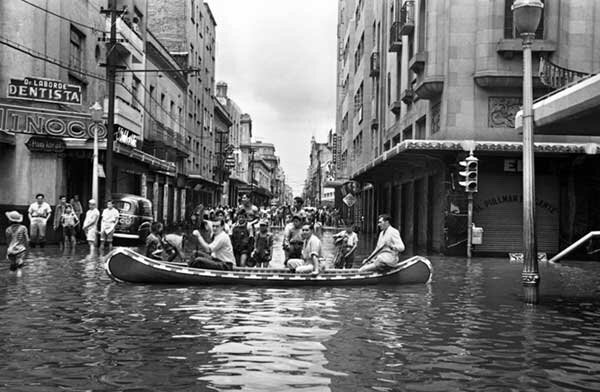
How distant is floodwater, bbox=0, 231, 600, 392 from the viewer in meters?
6.45

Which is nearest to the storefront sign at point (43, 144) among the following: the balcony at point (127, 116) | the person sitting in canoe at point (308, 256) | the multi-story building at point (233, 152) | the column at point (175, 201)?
the balcony at point (127, 116)

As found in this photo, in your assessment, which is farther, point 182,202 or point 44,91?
point 182,202

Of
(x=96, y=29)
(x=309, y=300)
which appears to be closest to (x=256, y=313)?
(x=309, y=300)

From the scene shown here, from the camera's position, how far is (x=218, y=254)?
14406 millimetres

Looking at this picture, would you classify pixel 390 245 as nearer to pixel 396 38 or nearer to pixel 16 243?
pixel 16 243

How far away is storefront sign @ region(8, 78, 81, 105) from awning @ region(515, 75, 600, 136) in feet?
54.5

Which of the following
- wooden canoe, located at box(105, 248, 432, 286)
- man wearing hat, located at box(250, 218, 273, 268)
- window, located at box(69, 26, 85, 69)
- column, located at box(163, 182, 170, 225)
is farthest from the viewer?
column, located at box(163, 182, 170, 225)

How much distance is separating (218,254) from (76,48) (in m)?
18.2

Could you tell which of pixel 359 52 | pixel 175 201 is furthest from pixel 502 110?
pixel 359 52

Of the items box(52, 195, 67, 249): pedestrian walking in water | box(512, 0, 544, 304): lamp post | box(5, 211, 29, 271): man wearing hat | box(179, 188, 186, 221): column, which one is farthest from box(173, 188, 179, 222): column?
A: box(512, 0, 544, 304): lamp post

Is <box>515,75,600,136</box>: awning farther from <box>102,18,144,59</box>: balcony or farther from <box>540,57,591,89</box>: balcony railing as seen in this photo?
<box>102,18,144,59</box>: balcony

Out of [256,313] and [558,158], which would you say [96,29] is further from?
[256,313]

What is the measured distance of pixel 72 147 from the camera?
2673 cm

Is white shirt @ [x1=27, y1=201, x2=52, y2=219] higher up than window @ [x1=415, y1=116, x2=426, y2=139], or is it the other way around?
window @ [x1=415, y1=116, x2=426, y2=139]
